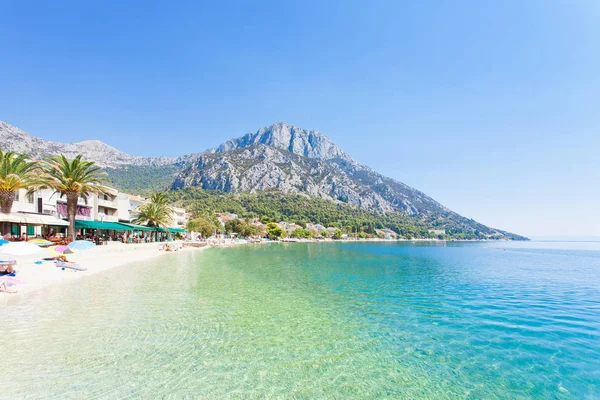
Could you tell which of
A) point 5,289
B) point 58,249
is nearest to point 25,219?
point 58,249

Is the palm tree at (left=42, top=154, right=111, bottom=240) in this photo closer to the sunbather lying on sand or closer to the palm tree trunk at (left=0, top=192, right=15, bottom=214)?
the palm tree trunk at (left=0, top=192, right=15, bottom=214)

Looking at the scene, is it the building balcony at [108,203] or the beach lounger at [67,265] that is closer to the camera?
the beach lounger at [67,265]

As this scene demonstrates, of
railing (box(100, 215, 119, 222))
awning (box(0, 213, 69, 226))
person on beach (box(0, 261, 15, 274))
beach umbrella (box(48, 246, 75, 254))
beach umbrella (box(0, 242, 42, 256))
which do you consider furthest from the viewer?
railing (box(100, 215, 119, 222))

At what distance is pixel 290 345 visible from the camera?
31.1ft

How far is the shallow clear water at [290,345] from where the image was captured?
690cm

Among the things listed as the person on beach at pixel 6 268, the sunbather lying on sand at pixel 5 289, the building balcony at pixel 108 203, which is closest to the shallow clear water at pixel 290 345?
the sunbather lying on sand at pixel 5 289

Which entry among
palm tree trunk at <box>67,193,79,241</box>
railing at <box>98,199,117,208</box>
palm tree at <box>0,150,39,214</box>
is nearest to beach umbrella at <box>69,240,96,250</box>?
palm tree at <box>0,150,39,214</box>

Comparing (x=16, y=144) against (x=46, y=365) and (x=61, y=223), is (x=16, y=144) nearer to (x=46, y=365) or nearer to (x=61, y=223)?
(x=61, y=223)

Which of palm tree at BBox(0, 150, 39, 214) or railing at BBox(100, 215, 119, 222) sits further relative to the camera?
railing at BBox(100, 215, 119, 222)

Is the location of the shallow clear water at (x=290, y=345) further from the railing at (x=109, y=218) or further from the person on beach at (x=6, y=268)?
the railing at (x=109, y=218)

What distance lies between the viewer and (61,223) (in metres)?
33.6

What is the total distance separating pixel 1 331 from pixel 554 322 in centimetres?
2094

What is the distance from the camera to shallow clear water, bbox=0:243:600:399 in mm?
6902

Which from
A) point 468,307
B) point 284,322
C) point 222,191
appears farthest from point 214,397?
point 222,191
